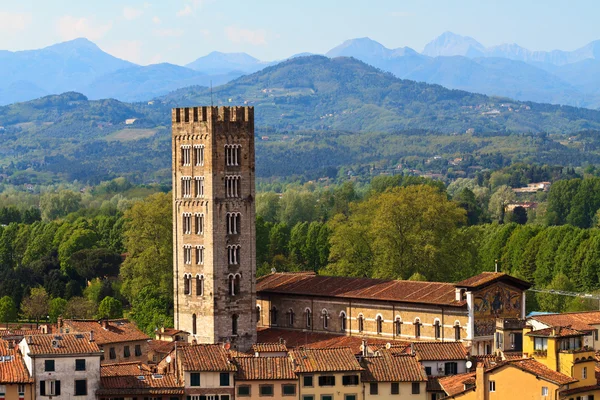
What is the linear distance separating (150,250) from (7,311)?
34.1 ft

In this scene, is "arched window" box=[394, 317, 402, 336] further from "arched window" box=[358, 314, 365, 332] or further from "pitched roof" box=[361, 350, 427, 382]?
"pitched roof" box=[361, 350, 427, 382]

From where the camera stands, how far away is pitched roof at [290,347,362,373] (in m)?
62.4

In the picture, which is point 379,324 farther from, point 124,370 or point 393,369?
point 124,370

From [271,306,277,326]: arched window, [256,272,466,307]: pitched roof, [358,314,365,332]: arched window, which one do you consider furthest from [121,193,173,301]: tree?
[358,314,365,332]: arched window

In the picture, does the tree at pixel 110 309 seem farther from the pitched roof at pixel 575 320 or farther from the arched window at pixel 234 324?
the pitched roof at pixel 575 320

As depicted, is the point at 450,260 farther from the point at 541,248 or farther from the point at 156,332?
the point at 156,332

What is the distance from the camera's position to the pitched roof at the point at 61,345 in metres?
61.2

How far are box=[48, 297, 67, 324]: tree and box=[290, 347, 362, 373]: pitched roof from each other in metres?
46.1

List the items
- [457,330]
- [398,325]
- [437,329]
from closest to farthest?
[457,330], [437,329], [398,325]

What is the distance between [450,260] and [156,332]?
24249 mm

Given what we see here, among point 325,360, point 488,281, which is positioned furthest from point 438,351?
point 488,281

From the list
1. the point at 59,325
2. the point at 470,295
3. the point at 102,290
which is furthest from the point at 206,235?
the point at 102,290

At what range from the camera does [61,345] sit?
61.9 m

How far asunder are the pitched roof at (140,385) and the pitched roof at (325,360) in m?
4.74
